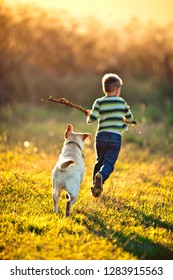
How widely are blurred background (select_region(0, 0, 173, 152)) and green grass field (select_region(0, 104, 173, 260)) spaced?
8.14 metres

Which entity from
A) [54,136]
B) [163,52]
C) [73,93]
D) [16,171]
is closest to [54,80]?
[73,93]

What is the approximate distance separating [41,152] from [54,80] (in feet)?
35.5

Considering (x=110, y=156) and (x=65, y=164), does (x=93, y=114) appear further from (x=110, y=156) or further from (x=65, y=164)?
(x=65, y=164)

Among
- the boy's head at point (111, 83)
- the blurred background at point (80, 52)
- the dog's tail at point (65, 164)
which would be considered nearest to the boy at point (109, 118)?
the boy's head at point (111, 83)

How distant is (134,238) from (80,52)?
59.1 feet

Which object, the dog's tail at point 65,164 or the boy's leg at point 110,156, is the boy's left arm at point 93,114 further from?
the dog's tail at point 65,164

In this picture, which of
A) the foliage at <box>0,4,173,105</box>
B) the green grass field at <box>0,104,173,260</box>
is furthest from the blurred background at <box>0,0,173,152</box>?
the green grass field at <box>0,104,173,260</box>

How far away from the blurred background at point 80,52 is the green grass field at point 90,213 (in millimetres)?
8141

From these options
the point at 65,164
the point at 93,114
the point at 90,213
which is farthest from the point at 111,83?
the point at 90,213

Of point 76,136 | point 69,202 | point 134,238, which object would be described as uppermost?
point 76,136

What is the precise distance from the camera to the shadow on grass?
473cm

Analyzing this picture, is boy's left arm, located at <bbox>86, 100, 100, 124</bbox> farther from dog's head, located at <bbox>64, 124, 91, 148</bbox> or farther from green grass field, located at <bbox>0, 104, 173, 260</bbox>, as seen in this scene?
green grass field, located at <bbox>0, 104, 173, 260</bbox>

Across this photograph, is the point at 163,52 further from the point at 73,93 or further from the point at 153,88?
the point at 73,93

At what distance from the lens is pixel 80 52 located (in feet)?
73.2
